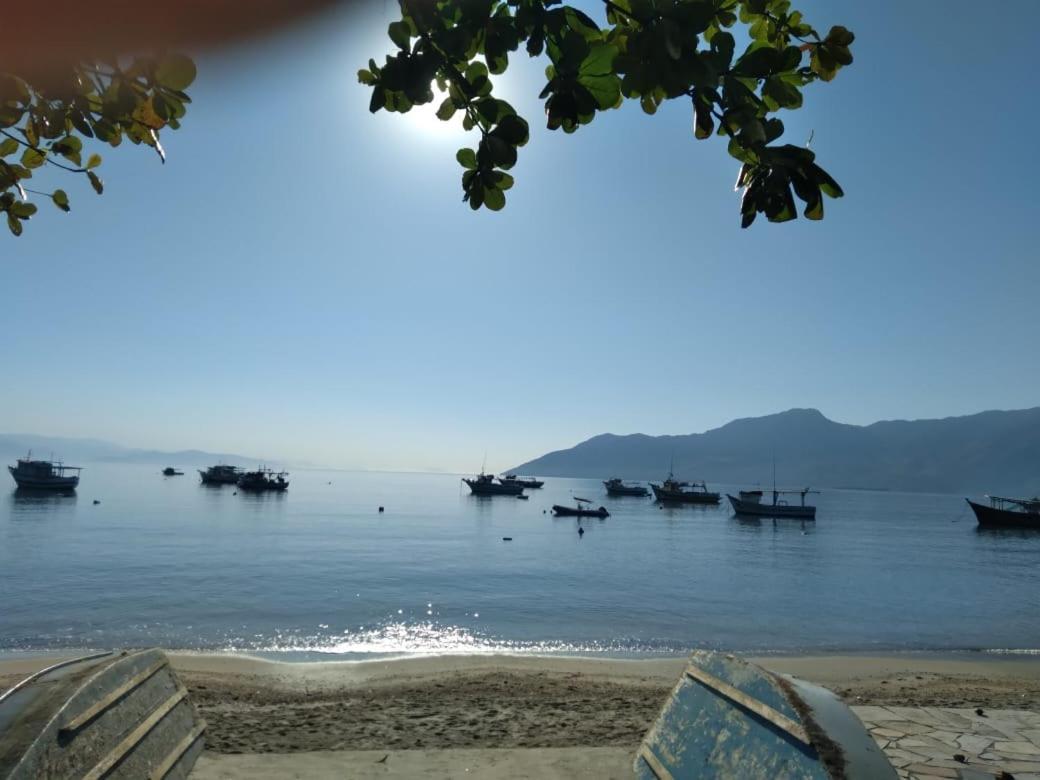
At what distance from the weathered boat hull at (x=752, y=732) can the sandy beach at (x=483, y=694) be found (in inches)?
161

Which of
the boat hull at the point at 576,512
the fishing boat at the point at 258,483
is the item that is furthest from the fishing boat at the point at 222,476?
the boat hull at the point at 576,512

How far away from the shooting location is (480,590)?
28359mm

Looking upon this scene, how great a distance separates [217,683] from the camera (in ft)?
42.4

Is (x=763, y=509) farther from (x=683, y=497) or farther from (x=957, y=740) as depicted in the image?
(x=957, y=740)

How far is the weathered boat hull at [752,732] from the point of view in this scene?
349 cm

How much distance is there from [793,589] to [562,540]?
77.8 feet

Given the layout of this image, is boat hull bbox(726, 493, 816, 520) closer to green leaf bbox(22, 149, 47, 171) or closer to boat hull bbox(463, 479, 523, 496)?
boat hull bbox(463, 479, 523, 496)

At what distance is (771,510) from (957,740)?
3220 inches

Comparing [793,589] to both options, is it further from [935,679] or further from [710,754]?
[710,754]

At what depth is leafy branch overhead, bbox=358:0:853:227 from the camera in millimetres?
1714

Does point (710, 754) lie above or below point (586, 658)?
above

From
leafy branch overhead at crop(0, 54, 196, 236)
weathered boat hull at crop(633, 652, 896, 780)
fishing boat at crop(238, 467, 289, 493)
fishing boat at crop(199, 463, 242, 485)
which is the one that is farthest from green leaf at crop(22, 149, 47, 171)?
fishing boat at crop(199, 463, 242, 485)

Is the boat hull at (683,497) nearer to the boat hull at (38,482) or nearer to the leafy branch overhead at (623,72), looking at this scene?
the boat hull at (38,482)

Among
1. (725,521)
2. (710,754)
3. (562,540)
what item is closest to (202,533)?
(562,540)
